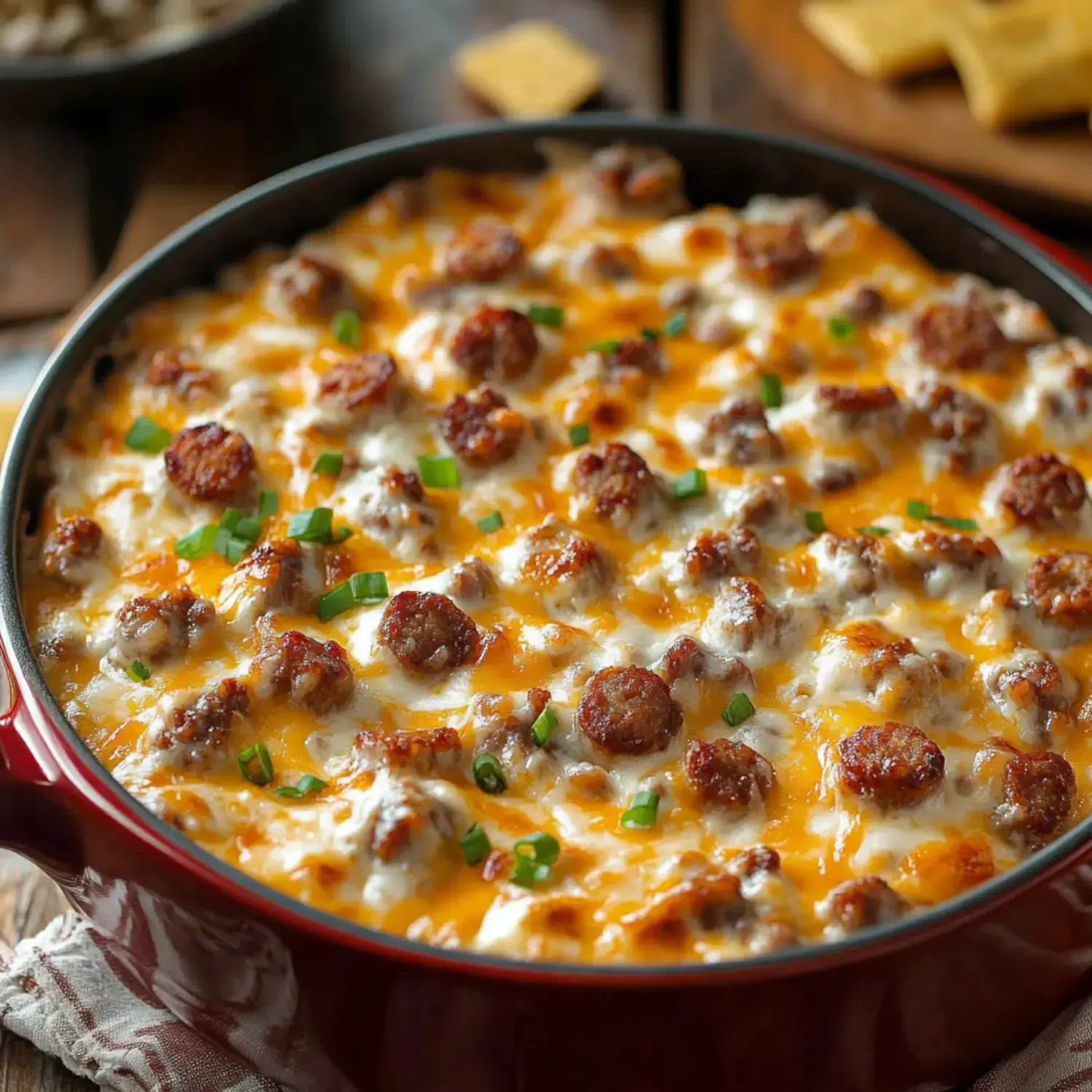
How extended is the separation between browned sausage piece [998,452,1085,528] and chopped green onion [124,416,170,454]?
1.85 m

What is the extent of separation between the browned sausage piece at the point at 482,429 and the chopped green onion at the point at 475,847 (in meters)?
1.00

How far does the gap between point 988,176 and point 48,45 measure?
2.95m

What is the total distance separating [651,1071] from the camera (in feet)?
8.45

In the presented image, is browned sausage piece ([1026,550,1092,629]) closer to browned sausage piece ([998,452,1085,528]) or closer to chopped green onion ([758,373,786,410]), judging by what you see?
browned sausage piece ([998,452,1085,528])

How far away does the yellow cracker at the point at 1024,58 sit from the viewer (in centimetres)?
482

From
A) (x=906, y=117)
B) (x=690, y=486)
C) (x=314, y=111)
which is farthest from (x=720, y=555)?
(x=314, y=111)

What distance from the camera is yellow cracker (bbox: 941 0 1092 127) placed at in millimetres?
4824

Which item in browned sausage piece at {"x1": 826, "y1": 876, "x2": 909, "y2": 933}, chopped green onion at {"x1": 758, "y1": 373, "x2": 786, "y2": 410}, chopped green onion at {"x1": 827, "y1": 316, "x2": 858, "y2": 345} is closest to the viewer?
browned sausage piece at {"x1": 826, "y1": 876, "x2": 909, "y2": 933}

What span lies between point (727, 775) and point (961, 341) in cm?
142

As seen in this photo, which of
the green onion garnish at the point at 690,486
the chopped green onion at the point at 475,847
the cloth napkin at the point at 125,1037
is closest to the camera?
the chopped green onion at the point at 475,847

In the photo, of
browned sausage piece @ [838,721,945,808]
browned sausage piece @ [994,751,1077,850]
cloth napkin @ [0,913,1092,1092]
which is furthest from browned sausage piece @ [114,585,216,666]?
browned sausage piece @ [994,751,1077,850]

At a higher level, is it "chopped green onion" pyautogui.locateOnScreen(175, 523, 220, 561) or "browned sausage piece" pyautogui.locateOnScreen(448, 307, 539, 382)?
"browned sausage piece" pyautogui.locateOnScreen(448, 307, 539, 382)

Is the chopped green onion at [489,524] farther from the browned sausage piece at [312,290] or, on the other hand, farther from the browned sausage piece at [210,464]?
the browned sausage piece at [312,290]

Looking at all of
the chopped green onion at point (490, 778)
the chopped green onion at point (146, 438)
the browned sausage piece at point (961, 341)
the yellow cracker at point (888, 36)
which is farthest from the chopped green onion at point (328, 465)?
the yellow cracker at point (888, 36)
